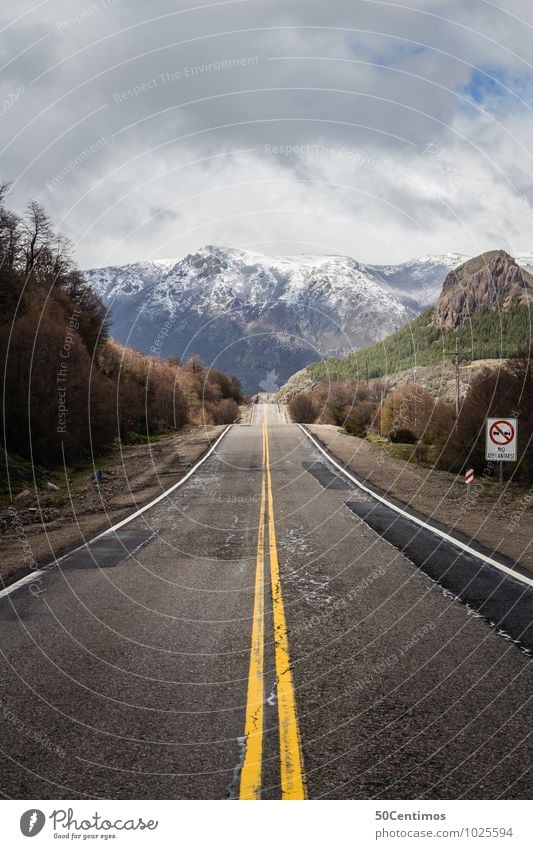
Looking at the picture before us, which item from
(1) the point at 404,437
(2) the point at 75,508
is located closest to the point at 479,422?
(2) the point at 75,508

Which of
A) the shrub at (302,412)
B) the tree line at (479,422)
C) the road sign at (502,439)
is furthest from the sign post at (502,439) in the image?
the shrub at (302,412)

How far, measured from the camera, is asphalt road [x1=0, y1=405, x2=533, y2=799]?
13.1 feet

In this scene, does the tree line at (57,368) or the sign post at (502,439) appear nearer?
the sign post at (502,439)

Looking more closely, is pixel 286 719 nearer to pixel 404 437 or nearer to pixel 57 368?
pixel 57 368

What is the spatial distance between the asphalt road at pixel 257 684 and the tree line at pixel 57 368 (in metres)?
15.1

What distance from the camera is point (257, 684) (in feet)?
17.9

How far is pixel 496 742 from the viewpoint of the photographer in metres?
4.37

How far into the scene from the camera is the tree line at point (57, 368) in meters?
24.1

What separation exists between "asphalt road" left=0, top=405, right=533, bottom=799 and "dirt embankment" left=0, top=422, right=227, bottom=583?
59.3 inches

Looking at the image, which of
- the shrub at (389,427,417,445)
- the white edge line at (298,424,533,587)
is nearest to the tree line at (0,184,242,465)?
the white edge line at (298,424,533,587)

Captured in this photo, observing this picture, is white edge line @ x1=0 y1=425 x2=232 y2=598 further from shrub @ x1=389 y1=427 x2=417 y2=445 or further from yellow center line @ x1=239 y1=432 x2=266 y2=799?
shrub @ x1=389 y1=427 x2=417 y2=445

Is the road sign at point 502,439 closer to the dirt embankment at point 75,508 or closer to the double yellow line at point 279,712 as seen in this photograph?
the dirt embankment at point 75,508

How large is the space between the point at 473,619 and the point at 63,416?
72.4ft
